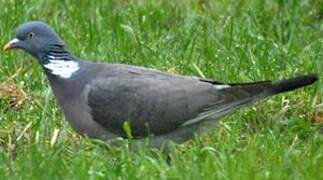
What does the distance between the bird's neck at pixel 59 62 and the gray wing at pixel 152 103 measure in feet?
0.54

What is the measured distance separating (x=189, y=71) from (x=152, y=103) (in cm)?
130

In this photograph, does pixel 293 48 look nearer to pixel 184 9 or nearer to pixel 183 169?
pixel 184 9

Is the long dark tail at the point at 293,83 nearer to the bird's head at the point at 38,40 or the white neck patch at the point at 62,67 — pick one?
the white neck patch at the point at 62,67

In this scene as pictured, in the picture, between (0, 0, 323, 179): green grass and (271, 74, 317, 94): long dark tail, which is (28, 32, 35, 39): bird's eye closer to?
(0, 0, 323, 179): green grass

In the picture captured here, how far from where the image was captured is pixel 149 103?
6527 millimetres

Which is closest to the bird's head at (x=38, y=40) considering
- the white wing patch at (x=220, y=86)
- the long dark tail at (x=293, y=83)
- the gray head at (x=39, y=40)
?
the gray head at (x=39, y=40)

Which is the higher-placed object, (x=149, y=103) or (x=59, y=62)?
(x=59, y=62)

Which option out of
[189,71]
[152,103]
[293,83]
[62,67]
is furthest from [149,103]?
[189,71]

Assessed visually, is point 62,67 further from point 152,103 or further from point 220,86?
point 220,86

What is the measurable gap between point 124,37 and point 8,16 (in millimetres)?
787

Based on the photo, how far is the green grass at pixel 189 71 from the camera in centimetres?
609

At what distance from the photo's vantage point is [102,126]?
6566 mm

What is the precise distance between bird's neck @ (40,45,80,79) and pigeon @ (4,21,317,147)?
0.06 meters

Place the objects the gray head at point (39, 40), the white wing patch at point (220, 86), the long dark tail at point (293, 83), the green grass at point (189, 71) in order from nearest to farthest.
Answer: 1. the green grass at point (189, 71)
2. the long dark tail at point (293, 83)
3. the white wing patch at point (220, 86)
4. the gray head at point (39, 40)
